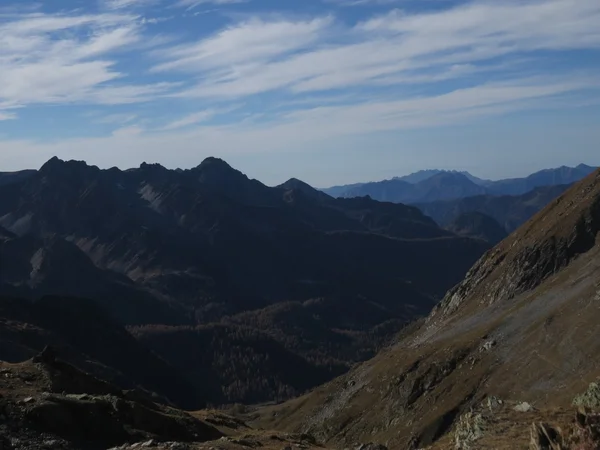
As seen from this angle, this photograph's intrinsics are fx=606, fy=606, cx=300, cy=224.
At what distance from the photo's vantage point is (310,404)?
180625 millimetres

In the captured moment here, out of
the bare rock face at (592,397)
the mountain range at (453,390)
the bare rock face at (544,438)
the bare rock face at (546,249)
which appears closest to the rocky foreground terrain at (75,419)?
the mountain range at (453,390)

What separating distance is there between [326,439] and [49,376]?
10801 cm

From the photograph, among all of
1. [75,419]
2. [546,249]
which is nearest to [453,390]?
[546,249]

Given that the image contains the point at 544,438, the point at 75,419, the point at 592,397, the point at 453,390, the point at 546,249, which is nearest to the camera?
the point at 544,438

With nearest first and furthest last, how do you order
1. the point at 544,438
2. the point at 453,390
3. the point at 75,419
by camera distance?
the point at 544,438
the point at 75,419
the point at 453,390

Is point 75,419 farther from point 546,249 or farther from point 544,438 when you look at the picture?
point 546,249

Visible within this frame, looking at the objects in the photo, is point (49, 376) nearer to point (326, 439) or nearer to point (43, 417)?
point (43, 417)

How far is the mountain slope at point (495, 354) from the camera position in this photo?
11619cm

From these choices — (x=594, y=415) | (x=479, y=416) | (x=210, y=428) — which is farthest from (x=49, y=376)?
(x=594, y=415)

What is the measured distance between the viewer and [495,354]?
436 feet

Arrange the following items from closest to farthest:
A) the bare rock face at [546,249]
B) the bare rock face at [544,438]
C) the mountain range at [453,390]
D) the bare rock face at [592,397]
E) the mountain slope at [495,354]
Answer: the bare rock face at [544,438] → the bare rock face at [592,397] → the mountain range at [453,390] → the mountain slope at [495,354] → the bare rock face at [546,249]

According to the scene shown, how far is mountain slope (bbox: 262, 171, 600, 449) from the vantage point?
116 metres

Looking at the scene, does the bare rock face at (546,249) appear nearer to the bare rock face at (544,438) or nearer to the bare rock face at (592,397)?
the bare rock face at (592,397)

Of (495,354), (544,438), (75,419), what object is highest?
(544,438)
